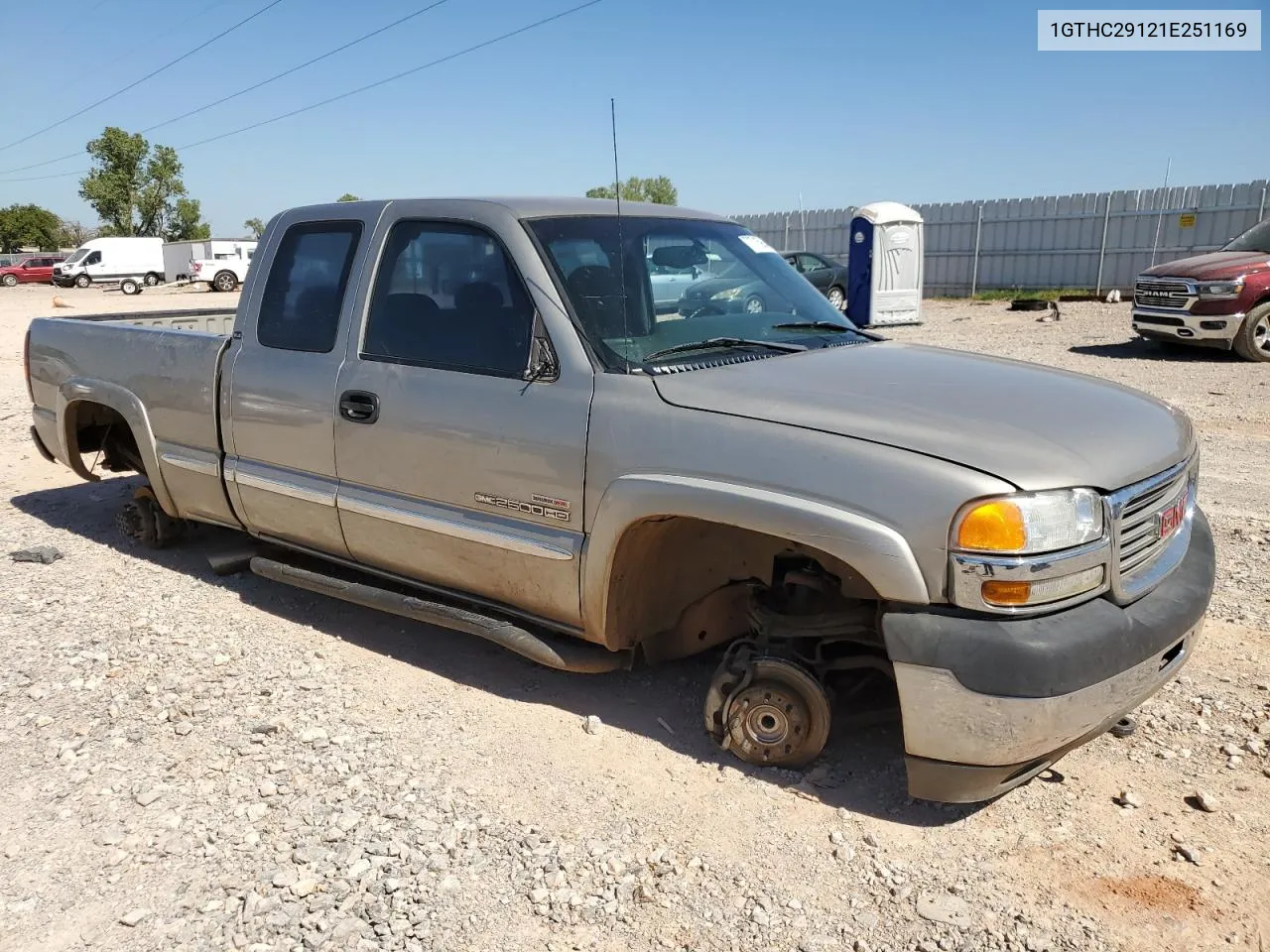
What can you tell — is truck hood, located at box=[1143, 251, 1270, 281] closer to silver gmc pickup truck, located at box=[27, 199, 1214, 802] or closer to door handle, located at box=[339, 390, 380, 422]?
silver gmc pickup truck, located at box=[27, 199, 1214, 802]

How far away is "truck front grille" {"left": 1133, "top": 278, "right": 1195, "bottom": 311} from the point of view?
12711mm

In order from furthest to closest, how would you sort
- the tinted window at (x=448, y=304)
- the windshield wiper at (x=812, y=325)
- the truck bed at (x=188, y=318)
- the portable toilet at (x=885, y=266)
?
the portable toilet at (x=885, y=266) → the truck bed at (x=188, y=318) → the windshield wiper at (x=812, y=325) → the tinted window at (x=448, y=304)

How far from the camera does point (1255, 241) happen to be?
522 inches

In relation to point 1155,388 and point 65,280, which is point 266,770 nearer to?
point 1155,388

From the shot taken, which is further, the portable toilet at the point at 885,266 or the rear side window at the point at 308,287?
the portable toilet at the point at 885,266

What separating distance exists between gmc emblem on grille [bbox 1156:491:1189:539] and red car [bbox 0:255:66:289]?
171 feet

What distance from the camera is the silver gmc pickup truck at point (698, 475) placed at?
2.71m

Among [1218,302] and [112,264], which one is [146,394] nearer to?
[1218,302]

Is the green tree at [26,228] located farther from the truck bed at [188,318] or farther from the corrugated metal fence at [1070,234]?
the truck bed at [188,318]

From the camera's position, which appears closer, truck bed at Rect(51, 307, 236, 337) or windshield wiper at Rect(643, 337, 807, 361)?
windshield wiper at Rect(643, 337, 807, 361)

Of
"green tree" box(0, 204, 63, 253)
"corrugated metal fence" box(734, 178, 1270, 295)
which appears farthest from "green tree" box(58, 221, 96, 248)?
"corrugated metal fence" box(734, 178, 1270, 295)

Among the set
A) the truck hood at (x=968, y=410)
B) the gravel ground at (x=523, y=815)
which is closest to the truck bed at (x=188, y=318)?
the gravel ground at (x=523, y=815)

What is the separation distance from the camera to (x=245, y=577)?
538 cm

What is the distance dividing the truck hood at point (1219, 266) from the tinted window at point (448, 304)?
38.9 feet
